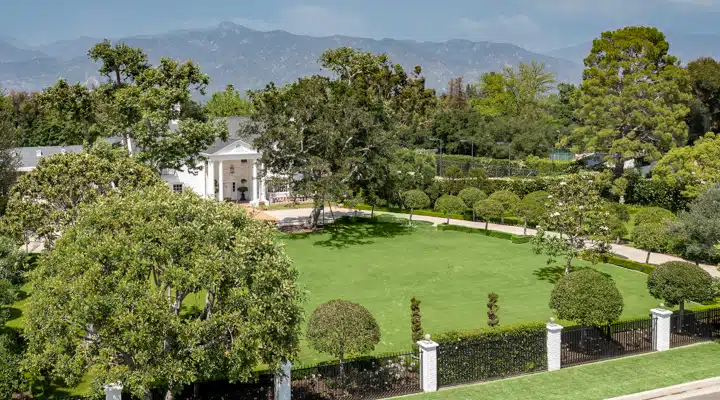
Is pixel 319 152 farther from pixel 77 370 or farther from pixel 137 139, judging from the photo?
pixel 77 370

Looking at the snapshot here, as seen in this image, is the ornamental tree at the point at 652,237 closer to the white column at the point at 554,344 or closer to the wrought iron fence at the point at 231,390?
the white column at the point at 554,344

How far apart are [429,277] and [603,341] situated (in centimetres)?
1174

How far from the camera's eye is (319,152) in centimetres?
4394

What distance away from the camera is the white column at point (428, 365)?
18859 millimetres

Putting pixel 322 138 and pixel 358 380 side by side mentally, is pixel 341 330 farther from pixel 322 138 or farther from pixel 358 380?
pixel 322 138

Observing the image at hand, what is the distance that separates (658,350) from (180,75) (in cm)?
3260

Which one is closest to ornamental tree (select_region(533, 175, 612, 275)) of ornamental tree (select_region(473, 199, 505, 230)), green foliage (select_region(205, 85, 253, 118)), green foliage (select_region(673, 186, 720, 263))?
green foliage (select_region(673, 186, 720, 263))

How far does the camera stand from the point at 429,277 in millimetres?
32375

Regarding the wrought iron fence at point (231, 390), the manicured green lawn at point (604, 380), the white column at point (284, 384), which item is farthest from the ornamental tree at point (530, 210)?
the wrought iron fence at point (231, 390)

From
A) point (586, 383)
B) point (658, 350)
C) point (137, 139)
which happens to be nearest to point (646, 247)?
point (658, 350)

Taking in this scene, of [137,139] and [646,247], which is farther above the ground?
[137,139]

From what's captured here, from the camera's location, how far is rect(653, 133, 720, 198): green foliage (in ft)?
144

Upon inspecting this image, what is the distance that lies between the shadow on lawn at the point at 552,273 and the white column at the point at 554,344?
36.9 ft

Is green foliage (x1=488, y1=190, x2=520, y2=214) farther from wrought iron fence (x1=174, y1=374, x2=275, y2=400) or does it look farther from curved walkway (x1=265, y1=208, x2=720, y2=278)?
wrought iron fence (x1=174, y1=374, x2=275, y2=400)
